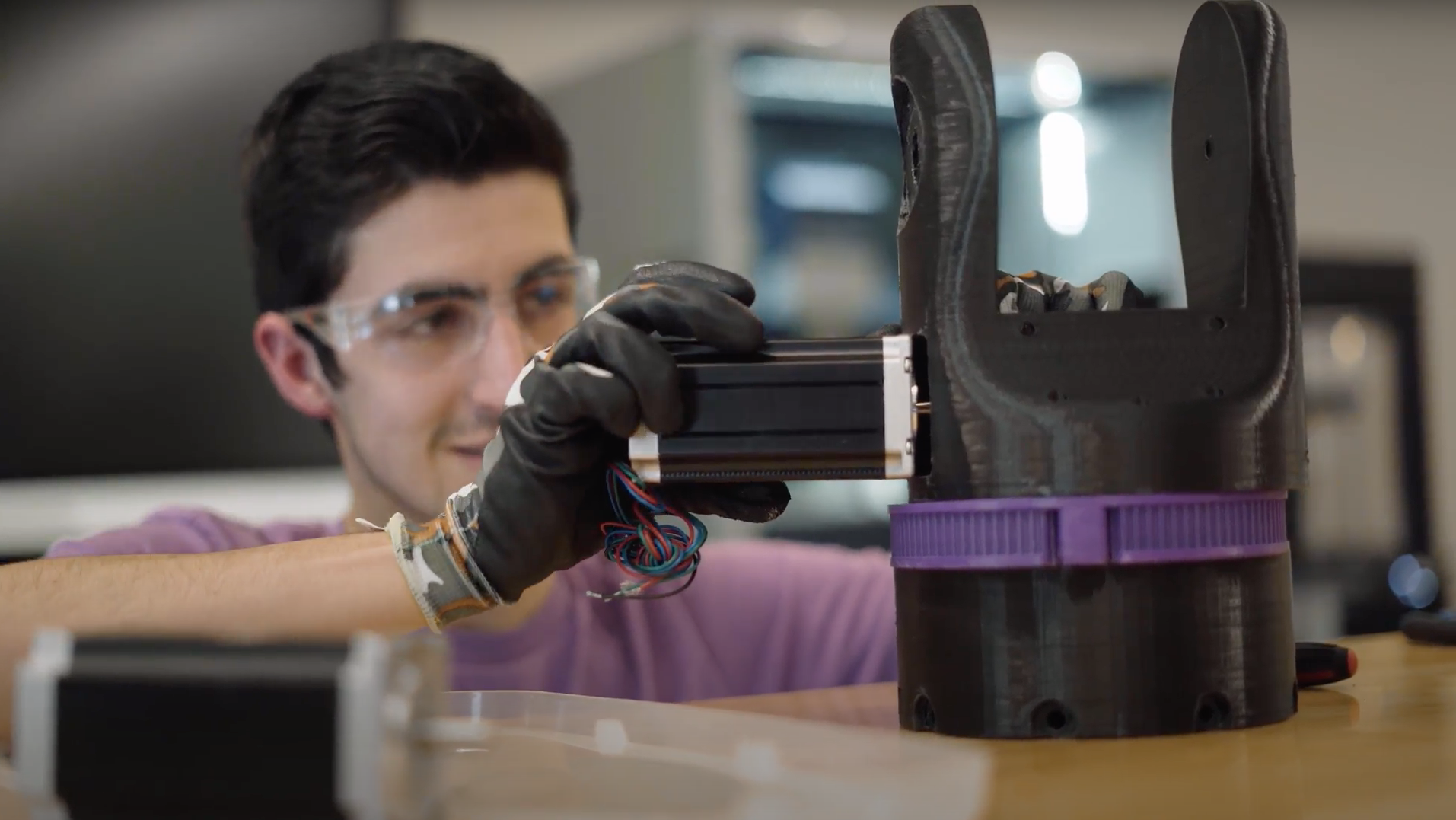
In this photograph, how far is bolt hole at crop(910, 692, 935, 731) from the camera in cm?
68

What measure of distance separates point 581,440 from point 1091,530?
0.92 ft

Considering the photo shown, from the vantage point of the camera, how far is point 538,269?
54.7 inches

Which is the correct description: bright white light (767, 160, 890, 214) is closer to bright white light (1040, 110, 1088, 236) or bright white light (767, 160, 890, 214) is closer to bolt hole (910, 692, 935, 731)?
bright white light (1040, 110, 1088, 236)

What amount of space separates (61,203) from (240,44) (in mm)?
388

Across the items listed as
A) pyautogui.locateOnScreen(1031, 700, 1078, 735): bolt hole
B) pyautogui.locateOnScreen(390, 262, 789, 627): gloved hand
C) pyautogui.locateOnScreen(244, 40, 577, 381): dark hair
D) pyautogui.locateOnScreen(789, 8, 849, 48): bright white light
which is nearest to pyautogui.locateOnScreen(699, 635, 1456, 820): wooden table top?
pyautogui.locateOnScreen(1031, 700, 1078, 735): bolt hole

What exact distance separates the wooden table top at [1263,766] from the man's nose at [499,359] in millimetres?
664

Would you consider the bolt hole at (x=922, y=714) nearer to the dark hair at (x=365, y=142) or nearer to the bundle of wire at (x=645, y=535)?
the bundle of wire at (x=645, y=535)

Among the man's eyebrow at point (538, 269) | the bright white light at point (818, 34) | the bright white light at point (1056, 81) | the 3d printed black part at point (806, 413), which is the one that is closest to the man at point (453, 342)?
the man's eyebrow at point (538, 269)

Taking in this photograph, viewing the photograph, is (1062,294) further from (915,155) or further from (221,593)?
(221,593)

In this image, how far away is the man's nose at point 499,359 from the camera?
1359 mm

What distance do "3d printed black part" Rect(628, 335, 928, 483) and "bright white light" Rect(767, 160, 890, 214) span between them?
5.93 feet

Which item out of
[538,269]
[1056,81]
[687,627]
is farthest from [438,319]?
[1056,81]

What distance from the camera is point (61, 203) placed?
76.1 inches

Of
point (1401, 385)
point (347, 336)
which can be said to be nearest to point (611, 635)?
point (347, 336)
